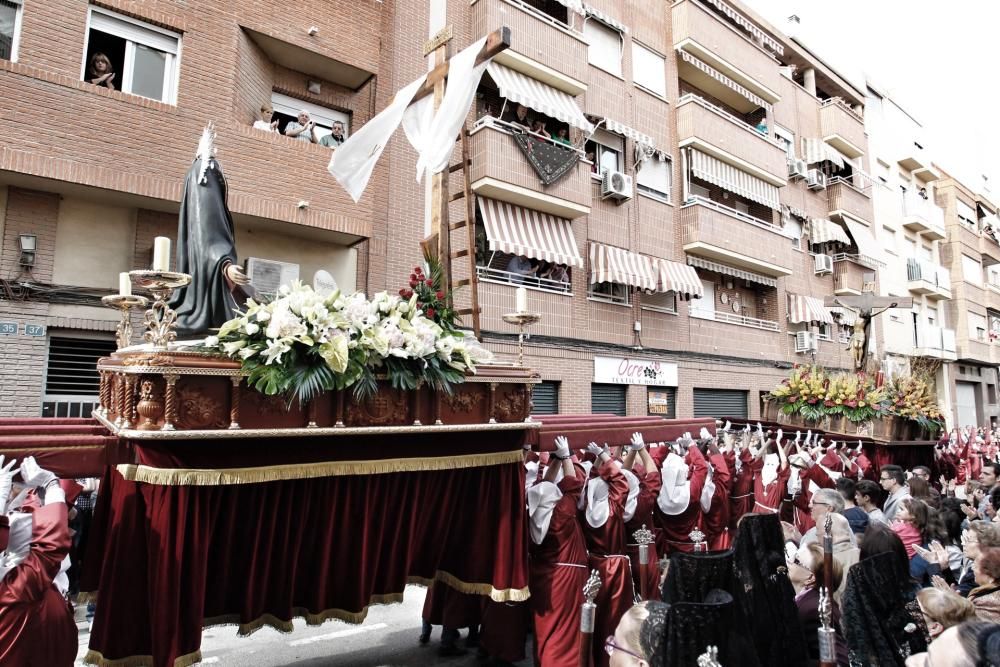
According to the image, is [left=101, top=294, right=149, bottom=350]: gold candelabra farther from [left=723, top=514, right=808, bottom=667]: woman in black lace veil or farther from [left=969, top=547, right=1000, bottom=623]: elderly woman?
[left=969, top=547, right=1000, bottom=623]: elderly woman

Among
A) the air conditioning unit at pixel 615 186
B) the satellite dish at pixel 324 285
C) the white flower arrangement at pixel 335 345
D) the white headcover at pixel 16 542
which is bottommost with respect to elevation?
the white headcover at pixel 16 542

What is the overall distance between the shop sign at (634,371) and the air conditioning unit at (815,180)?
9996mm

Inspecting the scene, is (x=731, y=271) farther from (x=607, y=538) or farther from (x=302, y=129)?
(x=607, y=538)

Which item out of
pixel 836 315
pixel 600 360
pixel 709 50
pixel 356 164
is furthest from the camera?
pixel 836 315

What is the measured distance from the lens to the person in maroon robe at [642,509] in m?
4.95

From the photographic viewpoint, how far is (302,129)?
9.64 meters

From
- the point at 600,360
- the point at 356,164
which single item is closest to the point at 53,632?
the point at 356,164

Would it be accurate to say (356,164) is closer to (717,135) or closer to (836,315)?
(717,135)

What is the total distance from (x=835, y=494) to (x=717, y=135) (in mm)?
13418

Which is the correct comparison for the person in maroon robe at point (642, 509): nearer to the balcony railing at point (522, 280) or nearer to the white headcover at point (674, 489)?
the white headcover at point (674, 489)

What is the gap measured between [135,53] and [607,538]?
859 centimetres

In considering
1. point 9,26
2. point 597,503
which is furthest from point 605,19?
point 597,503

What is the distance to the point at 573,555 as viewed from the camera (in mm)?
4590

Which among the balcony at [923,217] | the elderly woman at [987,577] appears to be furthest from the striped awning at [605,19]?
the balcony at [923,217]
